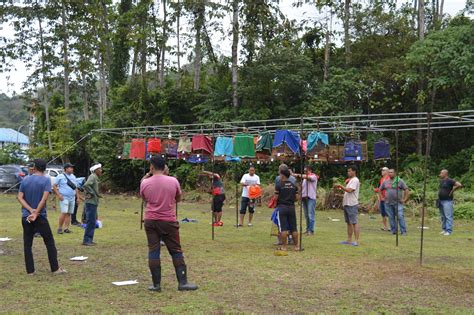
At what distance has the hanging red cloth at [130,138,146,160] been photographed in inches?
779

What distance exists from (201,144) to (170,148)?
231 centimetres

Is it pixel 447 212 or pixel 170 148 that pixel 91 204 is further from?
pixel 447 212

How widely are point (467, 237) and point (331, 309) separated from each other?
9.04 meters

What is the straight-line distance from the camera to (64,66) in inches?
1390

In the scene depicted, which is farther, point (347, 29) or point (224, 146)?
A: point (347, 29)

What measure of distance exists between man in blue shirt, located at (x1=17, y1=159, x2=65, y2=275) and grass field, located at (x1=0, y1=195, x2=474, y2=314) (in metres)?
0.33

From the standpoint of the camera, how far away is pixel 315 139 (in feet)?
56.1

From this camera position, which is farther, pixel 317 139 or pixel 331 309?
pixel 317 139

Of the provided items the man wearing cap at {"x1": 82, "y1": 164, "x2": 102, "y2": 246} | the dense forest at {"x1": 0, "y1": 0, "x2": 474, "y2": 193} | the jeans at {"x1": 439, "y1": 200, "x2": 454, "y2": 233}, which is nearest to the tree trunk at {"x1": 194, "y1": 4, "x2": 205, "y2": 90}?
the dense forest at {"x1": 0, "y1": 0, "x2": 474, "y2": 193}

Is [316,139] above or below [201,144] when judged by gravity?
above

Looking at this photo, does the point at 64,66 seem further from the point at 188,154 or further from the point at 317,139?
the point at 317,139

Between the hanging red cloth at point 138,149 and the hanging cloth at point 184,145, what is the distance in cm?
133

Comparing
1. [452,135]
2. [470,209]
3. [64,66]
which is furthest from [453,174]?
[64,66]

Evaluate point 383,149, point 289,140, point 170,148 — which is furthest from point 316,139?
point 170,148
